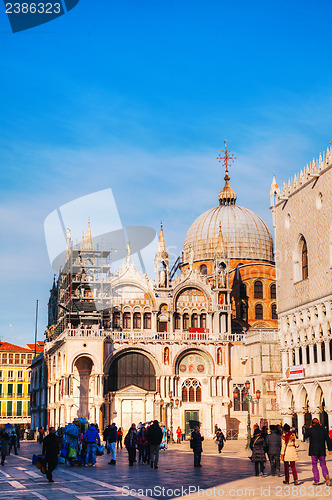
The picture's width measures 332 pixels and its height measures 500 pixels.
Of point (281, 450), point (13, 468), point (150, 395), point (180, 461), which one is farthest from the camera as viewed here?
point (150, 395)

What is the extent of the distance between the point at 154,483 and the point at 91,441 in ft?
19.9

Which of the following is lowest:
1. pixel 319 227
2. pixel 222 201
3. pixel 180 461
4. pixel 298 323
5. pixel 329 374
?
pixel 180 461

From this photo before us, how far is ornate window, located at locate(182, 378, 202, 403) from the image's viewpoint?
2064 inches

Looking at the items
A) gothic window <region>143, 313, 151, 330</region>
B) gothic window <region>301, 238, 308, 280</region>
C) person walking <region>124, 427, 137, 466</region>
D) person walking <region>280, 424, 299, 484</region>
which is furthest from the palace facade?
person walking <region>280, 424, 299, 484</region>

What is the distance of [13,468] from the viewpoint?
81.0 ft

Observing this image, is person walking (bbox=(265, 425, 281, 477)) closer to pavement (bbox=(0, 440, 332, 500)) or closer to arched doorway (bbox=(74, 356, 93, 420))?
pavement (bbox=(0, 440, 332, 500))

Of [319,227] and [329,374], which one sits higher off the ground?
[319,227]

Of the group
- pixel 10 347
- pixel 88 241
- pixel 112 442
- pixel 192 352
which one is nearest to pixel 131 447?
pixel 112 442

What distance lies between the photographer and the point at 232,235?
Result: 64562 millimetres

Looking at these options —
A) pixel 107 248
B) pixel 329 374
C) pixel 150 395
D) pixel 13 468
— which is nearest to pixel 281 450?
pixel 13 468

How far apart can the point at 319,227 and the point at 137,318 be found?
17740 mm

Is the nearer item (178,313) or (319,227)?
(319,227)

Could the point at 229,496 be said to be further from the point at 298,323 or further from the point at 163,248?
the point at 163,248

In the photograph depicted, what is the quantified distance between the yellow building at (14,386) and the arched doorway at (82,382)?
33836 millimetres
